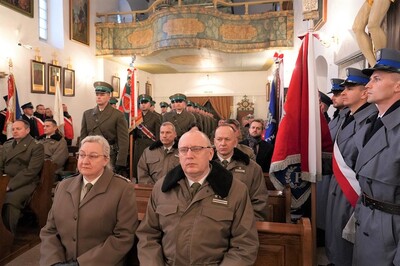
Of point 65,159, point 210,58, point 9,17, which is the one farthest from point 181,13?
point 65,159

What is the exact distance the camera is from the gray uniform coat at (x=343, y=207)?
2.70 meters

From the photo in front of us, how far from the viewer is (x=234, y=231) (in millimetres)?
1967

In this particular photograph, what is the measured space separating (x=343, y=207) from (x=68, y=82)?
9.96 m

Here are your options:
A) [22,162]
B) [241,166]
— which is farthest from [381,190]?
[22,162]

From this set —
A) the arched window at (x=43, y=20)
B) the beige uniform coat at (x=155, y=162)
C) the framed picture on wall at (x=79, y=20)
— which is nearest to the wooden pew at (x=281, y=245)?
the beige uniform coat at (x=155, y=162)

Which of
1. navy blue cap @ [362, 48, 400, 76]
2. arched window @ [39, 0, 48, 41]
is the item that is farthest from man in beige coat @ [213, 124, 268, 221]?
arched window @ [39, 0, 48, 41]

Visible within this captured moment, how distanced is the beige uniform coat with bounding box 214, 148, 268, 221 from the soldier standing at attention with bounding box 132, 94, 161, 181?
3.44 meters

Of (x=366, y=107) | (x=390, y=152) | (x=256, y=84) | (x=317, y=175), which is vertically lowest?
(x=317, y=175)

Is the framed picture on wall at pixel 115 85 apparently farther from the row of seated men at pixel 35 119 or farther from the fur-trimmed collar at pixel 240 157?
the fur-trimmed collar at pixel 240 157

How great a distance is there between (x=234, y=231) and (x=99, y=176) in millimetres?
1017

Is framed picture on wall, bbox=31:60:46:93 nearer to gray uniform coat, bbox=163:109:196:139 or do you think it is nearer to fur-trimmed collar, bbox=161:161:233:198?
gray uniform coat, bbox=163:109:196:139

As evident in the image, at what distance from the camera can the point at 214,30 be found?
432 inches

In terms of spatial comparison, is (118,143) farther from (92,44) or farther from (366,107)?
(92,44)

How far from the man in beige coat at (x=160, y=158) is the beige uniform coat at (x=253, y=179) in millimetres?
1084
